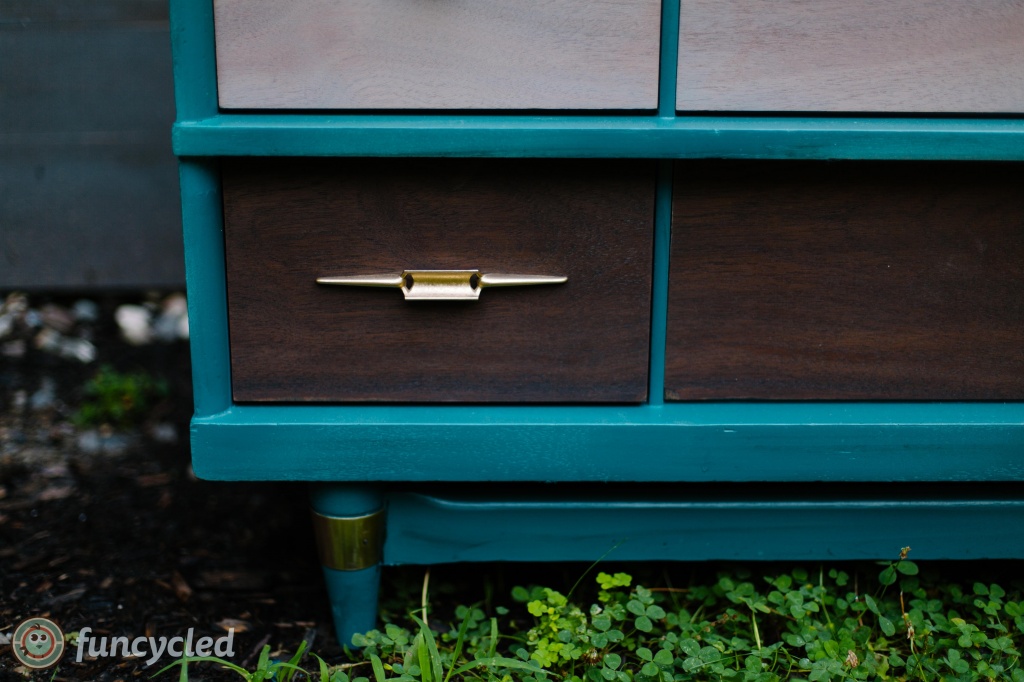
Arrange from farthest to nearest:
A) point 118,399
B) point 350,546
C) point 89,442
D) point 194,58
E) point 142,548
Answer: point 118,399
point 89,442
point 142,548
point 350,546
point 194,58

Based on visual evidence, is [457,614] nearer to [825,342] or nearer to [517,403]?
[517,403]

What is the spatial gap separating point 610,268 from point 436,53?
1.00 feet

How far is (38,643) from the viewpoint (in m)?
1.08

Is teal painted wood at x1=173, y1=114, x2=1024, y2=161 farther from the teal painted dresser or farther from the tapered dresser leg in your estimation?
the tapered dresser leg

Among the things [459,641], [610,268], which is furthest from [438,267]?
[459,641]

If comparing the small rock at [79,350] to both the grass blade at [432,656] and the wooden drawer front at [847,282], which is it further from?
the wooden drawer front at [847,282]

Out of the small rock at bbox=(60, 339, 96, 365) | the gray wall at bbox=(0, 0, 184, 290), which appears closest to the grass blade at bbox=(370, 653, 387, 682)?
the small rock at bbox=(60, 339, 96, 365)

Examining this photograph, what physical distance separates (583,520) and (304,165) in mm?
538

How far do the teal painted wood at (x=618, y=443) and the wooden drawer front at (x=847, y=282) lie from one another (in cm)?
4

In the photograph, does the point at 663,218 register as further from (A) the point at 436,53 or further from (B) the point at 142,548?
(B) the point at 142,548

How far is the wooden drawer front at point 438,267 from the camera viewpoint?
959 millimetres

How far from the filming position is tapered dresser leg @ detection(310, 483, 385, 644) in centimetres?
104

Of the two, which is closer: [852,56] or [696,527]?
[852,56]

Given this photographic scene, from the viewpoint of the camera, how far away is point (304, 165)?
95 cm
